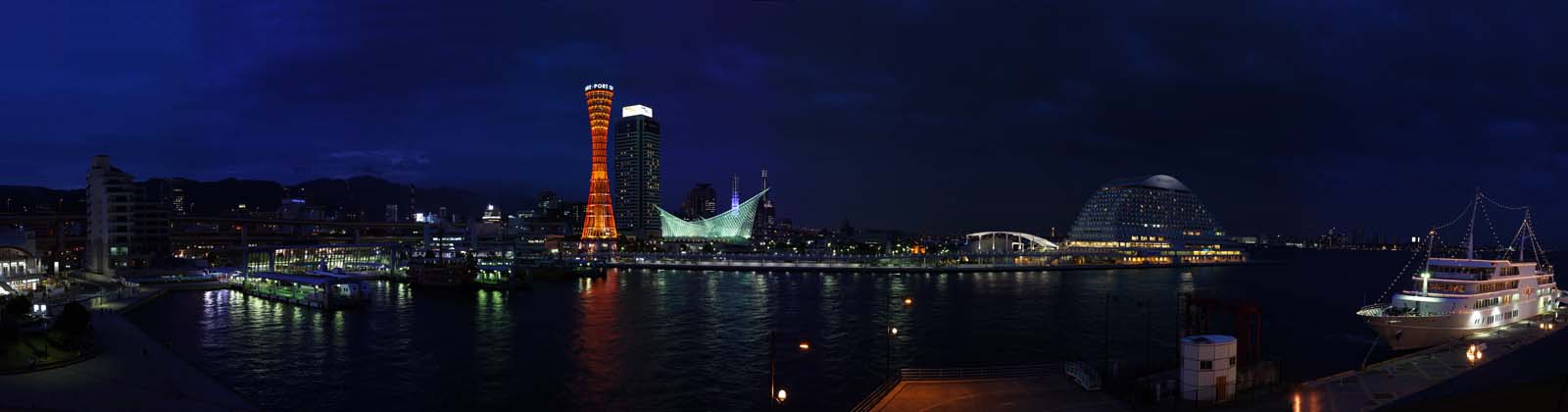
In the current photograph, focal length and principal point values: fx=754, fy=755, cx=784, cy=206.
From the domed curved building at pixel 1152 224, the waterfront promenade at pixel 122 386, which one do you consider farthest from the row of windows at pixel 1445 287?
the domed curved building at pixel 1152 224

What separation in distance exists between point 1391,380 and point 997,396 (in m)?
10.5

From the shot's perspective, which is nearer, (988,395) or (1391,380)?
(988,395)

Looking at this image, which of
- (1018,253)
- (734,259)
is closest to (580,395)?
(734,259)

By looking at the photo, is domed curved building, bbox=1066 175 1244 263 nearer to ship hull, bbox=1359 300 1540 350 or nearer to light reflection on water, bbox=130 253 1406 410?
light reflection on water, bbox=130 253 1406 410

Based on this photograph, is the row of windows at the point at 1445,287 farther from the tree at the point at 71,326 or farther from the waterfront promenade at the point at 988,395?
the tree at the point at 71,326

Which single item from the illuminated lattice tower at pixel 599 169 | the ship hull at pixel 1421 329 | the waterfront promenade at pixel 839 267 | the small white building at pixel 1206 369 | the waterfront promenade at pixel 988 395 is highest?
the illuminated lattice tower at pixel 599 169

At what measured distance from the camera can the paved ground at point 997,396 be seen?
14156mm

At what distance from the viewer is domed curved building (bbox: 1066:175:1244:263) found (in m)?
105

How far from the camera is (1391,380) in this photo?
17766 mm

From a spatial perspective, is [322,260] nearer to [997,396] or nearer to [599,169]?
[599,169]

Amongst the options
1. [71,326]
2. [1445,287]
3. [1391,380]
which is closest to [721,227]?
[1445,287]

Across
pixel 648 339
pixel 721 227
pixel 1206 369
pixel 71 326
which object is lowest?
pixel 648 339

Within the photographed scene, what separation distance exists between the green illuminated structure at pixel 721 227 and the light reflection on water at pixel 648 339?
69.0 metres

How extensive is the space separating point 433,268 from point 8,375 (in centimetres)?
3911
